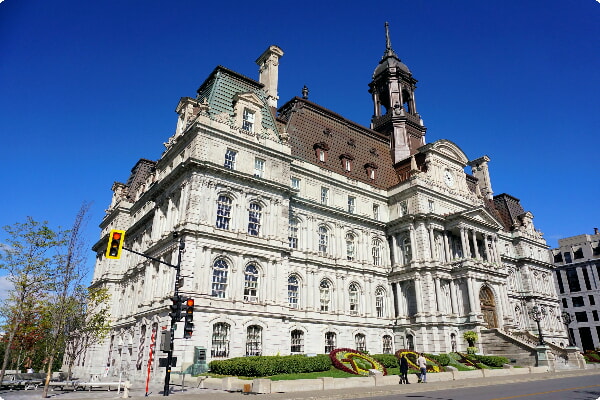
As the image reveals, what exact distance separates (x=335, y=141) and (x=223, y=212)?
66.1 ft

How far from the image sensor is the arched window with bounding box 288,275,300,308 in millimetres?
38591

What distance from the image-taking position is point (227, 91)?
3869cm

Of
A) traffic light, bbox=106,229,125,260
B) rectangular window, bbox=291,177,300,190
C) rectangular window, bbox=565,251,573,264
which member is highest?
rectangular window, bbox=565,251,573,264

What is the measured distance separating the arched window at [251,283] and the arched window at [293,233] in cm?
661

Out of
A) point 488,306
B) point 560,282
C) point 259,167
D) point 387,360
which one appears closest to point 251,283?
point 259,167

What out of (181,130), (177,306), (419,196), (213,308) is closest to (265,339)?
(213,308)

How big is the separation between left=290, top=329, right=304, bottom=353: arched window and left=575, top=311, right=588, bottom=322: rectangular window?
2844 inches

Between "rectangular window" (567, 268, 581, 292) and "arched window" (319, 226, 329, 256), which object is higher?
"rectangular window" (567, 268, 581, 292)

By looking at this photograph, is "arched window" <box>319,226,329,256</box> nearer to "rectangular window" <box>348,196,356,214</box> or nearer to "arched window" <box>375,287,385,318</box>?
"rectangular window" <box>348,196,356,214</box>

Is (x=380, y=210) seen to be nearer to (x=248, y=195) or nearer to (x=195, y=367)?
(x=248, y=195)

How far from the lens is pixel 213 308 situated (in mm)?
30359

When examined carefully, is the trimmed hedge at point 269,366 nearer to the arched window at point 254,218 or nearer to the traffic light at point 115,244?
the traffic light at point 115,244

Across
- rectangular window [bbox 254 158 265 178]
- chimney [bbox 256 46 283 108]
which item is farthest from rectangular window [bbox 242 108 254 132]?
chimney [bbox 256 46 283 108]

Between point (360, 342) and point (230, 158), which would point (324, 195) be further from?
point (360, 342)
